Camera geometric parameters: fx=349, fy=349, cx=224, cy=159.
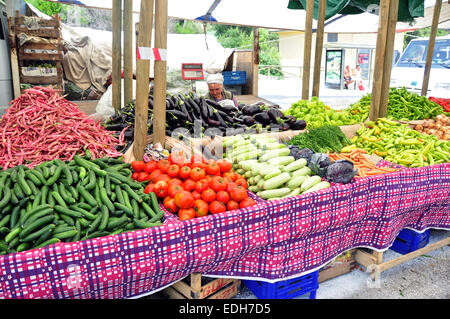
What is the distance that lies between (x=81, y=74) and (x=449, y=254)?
450 inches

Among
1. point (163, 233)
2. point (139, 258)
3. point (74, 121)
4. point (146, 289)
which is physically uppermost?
point (74, 121)

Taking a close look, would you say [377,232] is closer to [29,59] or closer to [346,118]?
[346,118]

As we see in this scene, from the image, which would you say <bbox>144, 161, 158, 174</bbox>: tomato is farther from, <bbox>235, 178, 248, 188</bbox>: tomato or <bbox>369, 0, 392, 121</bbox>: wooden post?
<bbox>369, 0, 392, 121</bbox>: wooden post

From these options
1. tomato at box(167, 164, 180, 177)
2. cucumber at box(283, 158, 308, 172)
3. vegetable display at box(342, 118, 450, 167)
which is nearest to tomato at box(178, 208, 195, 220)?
tomato at box(167, 164, 180, 177)

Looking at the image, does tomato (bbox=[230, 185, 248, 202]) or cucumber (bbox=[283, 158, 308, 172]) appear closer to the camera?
tomato (bbox=[230, 185, 248, 202])

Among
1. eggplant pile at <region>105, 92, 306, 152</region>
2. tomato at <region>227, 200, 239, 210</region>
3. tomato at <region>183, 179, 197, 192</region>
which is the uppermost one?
eggplant pile at <region>105, 92, 306, 152</region>

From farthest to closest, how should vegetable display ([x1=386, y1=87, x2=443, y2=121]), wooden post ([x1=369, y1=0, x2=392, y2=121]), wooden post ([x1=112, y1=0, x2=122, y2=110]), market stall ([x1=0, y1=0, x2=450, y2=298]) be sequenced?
vegetable display ([x1=386, y1=87, x2=443, y2=121]), wooden post ([x1=369, y1=0, x2=392, y2=121]), wooden post ([x1=112, y1=0, x2=122, y2=110]), market stall ([x1=0, y1=0, x2=450, y2=298])

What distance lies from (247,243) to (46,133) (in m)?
2.47

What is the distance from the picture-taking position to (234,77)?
11.4 meters

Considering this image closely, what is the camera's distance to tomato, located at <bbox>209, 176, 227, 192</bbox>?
114 inches

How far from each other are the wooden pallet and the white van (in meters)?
10.6

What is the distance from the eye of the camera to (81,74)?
11766 mm

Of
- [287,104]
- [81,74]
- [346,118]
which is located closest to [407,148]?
[346,118]

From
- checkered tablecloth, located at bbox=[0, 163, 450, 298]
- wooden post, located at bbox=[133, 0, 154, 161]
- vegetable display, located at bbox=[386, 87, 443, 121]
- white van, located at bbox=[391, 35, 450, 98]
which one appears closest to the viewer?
checkered tablecloth, located at bbox=[0, 163, 450, 298]
